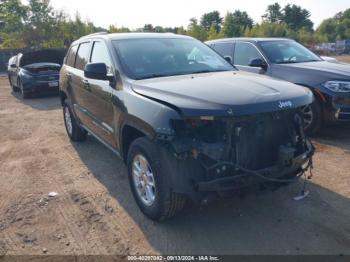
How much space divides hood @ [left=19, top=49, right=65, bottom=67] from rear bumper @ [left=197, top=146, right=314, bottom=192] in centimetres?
1235

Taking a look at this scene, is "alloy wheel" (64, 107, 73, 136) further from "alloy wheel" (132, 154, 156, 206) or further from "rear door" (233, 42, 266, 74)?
"rear door" (233, 42, 266, 74)

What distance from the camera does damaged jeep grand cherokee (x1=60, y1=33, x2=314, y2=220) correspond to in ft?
10.1

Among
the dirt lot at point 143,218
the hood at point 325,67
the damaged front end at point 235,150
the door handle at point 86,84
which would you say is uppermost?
the hood at point 325,67

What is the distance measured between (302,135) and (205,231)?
54.6 inches

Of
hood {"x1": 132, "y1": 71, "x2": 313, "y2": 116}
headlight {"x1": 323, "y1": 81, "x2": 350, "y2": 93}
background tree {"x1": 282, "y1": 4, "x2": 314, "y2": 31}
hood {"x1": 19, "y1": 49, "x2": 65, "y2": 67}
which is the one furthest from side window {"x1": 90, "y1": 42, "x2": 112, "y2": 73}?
background tree {"x1": 282, "y1": 4, "x2": 314, "y2": 31}

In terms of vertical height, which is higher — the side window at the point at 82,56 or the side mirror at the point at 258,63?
the side window at the point at 82,56

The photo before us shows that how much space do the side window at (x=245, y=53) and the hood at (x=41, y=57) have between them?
9118mm

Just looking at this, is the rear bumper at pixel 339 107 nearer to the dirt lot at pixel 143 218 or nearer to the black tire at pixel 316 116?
the black tire at pixel 316 116

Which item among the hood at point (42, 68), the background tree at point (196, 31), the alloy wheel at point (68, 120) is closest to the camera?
the alloy wheel at point (68, 120)

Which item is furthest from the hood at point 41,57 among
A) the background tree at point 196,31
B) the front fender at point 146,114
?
the background tree at point 196,31

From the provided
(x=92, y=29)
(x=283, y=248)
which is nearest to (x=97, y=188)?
(x=283, y=248)

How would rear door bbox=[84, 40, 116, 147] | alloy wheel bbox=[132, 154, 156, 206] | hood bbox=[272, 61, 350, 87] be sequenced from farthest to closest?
hood bbox=[272, 61, 350, 87], rear door bbox=[84, 40, 116, 147], alloy wheel bbox=[132, 154, 156, 206]

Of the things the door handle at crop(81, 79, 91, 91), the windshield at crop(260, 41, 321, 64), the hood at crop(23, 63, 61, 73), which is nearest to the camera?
the door handle at crop(81, 79, 91, 91)

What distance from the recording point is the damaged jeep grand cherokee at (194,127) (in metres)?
3.09
